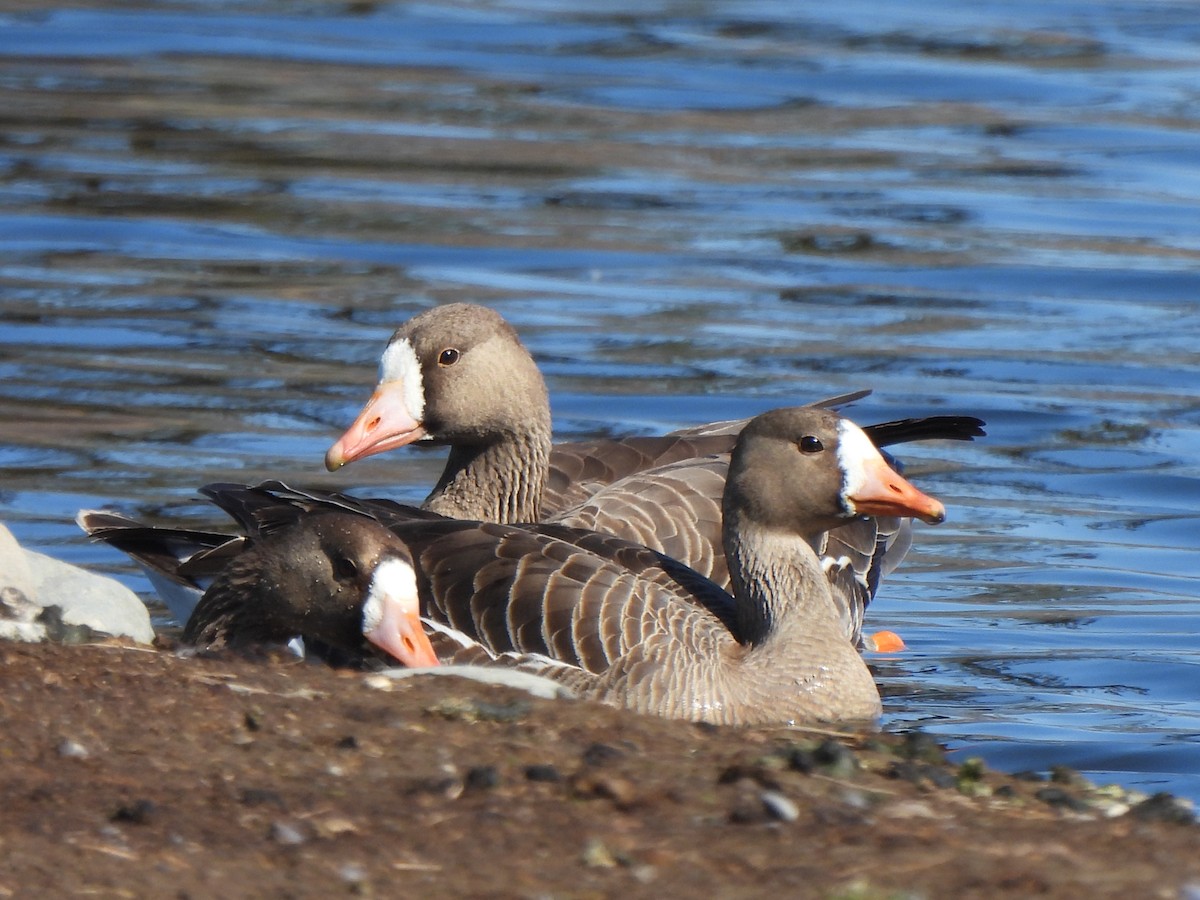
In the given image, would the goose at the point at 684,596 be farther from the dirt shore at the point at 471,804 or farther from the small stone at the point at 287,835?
the small stone at the point at 287,835

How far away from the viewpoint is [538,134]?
757 inches

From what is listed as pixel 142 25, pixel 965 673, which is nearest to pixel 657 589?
Result: pixel 965 673

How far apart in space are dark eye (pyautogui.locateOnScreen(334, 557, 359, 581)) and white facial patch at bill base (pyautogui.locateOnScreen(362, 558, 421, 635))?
92mm

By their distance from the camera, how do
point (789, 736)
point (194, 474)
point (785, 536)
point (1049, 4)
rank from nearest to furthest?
point (789, 736)
point (785, 536)
point (194, 474)
point (1049, 4)

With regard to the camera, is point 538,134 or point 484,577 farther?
point 538,134

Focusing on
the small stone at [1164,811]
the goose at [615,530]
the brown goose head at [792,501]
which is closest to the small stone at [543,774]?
the small stone at [1164,811]

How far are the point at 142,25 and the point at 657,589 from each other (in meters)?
16.5

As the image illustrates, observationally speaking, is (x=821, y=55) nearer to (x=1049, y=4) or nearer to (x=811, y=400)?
(x=1049, y=4)

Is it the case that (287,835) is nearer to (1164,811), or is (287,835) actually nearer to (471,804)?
(471,804)

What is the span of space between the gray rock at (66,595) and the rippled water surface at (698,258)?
7.77 ft

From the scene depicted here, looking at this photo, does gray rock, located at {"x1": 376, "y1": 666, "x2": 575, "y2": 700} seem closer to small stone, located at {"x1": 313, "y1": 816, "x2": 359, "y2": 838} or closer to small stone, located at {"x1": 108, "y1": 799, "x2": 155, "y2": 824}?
small stone, located at {"x1": 313, "y1": 816, "x2": 359, "y2": 838}

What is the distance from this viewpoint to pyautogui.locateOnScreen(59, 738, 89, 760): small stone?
18.8 feet

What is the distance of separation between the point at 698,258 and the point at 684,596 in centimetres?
782

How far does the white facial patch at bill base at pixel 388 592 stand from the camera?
7.37 metres
